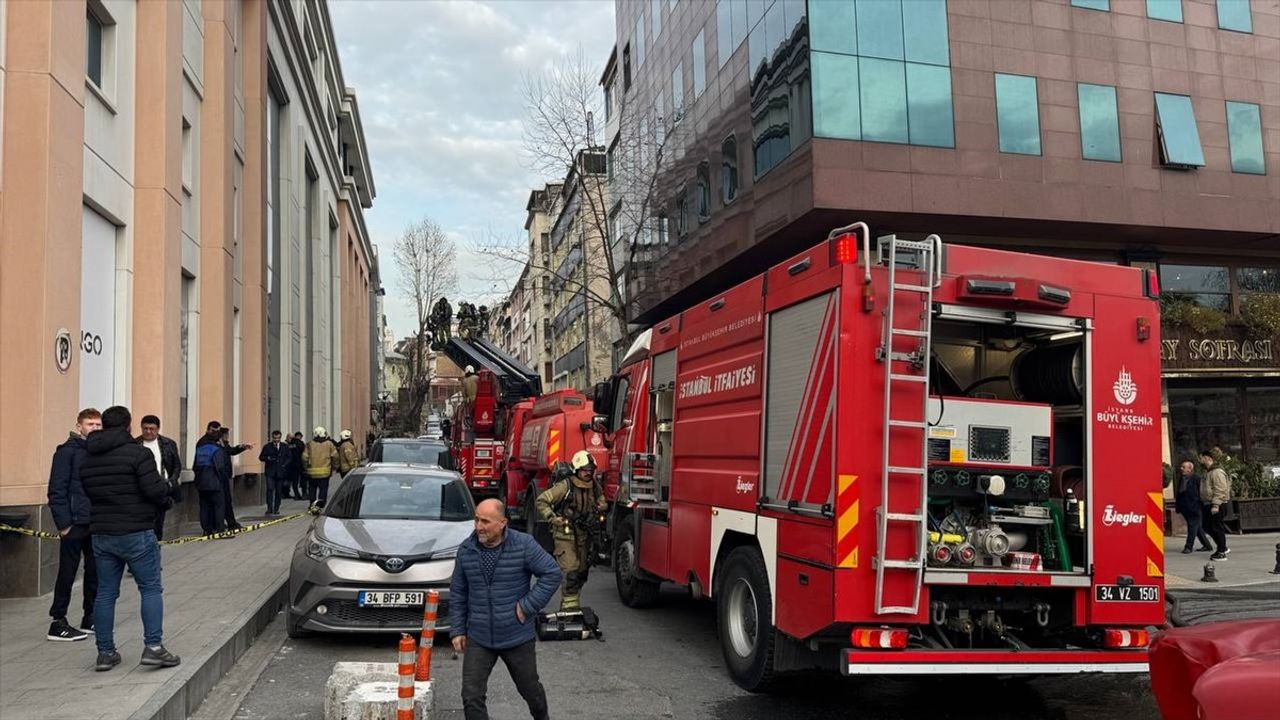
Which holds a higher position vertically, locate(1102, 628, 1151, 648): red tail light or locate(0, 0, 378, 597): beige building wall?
locate(0, 0, 378, 597): beige building wall

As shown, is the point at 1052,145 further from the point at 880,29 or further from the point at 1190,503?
the point at 1190,503

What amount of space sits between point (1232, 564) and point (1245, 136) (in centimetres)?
1200

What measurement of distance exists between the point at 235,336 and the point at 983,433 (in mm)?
19746

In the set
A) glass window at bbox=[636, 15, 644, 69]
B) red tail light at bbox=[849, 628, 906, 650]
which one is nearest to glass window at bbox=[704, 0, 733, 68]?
glass window at bbox=[636, 15, 644, 69]

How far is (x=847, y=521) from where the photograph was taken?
5512mm

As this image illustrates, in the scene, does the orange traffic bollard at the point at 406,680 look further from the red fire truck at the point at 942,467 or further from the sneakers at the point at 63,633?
the sneakers at the point at 63,633

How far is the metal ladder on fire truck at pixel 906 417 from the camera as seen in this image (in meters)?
5.50

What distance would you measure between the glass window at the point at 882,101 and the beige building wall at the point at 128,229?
1274 cm

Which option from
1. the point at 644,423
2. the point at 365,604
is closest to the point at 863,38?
the point at 644,423

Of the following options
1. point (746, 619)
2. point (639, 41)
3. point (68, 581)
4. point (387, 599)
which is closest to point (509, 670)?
point (746, 619)

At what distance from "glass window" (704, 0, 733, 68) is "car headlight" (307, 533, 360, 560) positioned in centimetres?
1849

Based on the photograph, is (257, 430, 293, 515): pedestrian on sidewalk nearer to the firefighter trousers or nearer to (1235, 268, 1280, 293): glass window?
the firefighter trousers

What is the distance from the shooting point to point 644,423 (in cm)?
997

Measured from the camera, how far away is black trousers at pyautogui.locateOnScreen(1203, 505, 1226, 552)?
15500 millimetres
